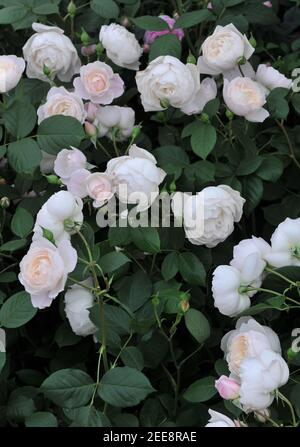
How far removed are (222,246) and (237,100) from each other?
26cm

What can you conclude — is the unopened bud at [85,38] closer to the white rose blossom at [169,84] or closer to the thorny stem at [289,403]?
the white rose blossom at [169,84]

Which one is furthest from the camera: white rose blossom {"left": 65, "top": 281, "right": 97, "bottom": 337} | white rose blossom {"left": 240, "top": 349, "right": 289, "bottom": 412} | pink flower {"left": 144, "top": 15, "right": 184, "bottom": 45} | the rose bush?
pink flower {"left": 144, "top": 15, "right": 184, "bottom": 45}

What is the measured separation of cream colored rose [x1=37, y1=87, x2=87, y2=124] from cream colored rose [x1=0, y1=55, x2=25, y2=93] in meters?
0.08

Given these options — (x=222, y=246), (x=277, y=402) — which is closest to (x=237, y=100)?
(x=222, y=246)

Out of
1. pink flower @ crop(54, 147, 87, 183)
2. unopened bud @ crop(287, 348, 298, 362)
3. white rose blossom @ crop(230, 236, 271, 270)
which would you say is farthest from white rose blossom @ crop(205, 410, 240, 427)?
pink flower @ crop(54, 147, 87, 183)

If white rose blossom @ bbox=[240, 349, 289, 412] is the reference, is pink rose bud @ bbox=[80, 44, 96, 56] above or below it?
above

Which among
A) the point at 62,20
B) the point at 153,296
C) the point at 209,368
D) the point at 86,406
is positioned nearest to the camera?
the point at 86,406

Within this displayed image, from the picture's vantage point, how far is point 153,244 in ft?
3.98

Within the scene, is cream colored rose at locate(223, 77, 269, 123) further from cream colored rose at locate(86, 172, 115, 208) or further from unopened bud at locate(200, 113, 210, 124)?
cream colored rose at locate(86, 172, 115, 208)

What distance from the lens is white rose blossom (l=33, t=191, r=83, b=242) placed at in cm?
117

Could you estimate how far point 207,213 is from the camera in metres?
1.23

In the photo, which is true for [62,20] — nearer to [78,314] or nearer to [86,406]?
[78,314]

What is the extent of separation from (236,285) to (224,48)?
480 millimetres

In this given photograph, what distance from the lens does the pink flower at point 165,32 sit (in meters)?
1.57
